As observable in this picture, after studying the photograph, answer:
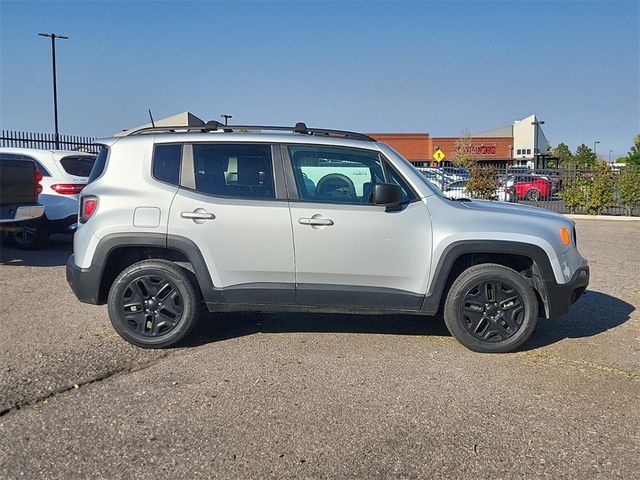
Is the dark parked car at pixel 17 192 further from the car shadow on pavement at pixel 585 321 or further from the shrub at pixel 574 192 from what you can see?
the shrub at pixel 574 192

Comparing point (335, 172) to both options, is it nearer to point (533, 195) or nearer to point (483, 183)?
point (483, 183)

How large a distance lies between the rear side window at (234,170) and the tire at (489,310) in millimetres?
1804

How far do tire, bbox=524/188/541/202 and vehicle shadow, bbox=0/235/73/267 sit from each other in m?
18.3

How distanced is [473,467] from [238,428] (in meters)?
1.38

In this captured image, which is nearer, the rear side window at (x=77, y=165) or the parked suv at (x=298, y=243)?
the parked suv at (x=298, y=243)

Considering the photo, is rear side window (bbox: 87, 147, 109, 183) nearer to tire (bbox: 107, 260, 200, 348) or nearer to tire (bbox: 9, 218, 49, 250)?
tire (bbox: 107, 260, 200, 348)

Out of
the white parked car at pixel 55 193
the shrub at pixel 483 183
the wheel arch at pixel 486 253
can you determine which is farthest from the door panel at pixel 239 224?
the shrub at pixel 483 183

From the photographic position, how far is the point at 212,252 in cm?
497

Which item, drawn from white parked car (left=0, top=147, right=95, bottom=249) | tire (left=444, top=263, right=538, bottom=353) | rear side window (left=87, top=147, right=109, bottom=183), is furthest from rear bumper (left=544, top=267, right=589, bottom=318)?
white parked car (left=0, top=147, right=95, bottom=249)

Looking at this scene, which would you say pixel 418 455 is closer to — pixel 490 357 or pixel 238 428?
pixel 238 428

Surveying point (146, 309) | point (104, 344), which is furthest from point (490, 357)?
point (104, 344)

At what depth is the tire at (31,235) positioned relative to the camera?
10000 millimetres

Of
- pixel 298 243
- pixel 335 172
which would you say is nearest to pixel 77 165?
pixel 335 172

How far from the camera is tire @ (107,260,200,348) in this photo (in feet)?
16.5
